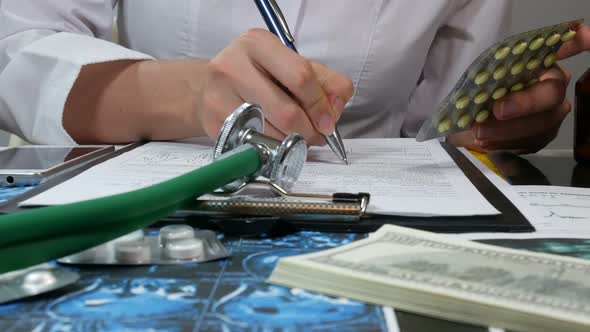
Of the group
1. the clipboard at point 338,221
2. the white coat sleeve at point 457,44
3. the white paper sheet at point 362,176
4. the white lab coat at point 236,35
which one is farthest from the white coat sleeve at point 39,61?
the white coat sleeve at point 457,44

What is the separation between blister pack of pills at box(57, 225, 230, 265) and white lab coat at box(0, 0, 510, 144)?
435mm

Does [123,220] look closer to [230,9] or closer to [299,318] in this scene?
[299,318]

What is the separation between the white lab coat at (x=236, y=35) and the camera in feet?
2.49

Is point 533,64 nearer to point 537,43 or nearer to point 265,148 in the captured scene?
point 537,43

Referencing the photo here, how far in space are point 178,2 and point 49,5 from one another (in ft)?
0.52

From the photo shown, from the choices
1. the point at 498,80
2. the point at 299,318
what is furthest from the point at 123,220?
the point at 498,80

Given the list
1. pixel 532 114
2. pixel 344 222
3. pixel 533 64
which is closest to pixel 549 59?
pixel 533 64

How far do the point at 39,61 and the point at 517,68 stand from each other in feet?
1.65

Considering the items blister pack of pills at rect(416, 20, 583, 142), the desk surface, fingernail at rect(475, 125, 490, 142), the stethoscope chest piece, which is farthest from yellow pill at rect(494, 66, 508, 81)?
the desk surface

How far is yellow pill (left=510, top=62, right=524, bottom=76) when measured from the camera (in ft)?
2.00

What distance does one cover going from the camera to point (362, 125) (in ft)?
3.12

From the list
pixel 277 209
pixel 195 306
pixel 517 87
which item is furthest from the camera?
pixel 517 87

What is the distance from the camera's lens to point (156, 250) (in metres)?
0.35

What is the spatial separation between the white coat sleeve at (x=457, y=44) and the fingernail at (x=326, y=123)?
16.7 inches
